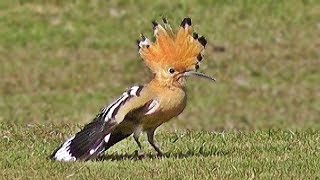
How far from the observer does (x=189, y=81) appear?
48.9ft

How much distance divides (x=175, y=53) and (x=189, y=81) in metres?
7.13

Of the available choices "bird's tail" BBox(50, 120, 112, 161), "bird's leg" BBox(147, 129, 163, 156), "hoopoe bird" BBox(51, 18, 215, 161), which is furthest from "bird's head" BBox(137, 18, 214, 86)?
"bird's tail" BBox(50, 120, 112, 161)

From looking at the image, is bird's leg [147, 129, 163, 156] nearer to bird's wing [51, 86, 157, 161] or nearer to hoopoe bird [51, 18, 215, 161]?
hoopoe bird [51, 18, 215, 161]

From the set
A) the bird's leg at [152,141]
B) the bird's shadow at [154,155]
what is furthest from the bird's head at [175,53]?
the bird's shadow at [154,155]

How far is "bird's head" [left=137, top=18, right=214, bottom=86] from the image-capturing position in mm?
7758

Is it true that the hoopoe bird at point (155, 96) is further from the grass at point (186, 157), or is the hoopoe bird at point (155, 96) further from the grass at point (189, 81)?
the grass at point (189, 81)


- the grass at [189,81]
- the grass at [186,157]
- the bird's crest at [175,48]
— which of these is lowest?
the grass at [186,157]

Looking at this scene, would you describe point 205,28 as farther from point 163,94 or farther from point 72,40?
point 163,94

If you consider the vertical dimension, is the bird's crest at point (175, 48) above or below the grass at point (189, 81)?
below

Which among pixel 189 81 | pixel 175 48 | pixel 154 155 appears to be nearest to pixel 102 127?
pixel 154 155

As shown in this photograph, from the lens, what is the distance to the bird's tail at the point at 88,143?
775cm

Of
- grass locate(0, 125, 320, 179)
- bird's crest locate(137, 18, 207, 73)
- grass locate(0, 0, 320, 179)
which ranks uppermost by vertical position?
grass locate(0, 0, 320, 179)

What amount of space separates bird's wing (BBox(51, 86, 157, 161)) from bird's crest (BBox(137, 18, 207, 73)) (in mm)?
274

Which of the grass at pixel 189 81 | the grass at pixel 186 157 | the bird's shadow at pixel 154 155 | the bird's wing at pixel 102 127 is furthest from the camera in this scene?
the grass at pixel 189 81
